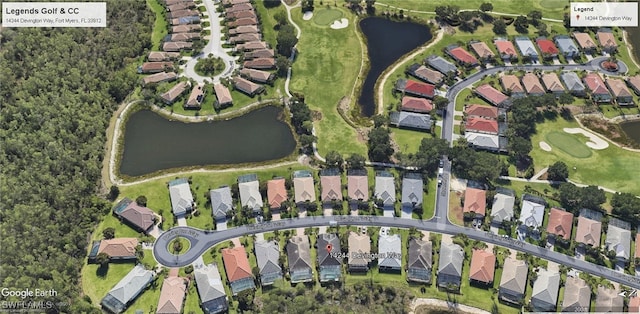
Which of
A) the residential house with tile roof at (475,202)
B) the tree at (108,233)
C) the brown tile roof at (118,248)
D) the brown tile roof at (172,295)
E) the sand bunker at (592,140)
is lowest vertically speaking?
the brown tile roof at (172,295)

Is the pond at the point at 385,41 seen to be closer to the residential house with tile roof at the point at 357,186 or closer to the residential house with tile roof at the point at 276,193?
the residential house with tile roof at the point at 357,186

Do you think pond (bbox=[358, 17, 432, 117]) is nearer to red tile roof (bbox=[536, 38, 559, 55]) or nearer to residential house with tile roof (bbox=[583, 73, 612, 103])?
red tile roof (bbox=[536, 38, 559, 55])

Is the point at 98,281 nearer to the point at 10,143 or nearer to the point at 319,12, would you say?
the point at 10,143

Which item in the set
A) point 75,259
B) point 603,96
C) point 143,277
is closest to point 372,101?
point 603,96

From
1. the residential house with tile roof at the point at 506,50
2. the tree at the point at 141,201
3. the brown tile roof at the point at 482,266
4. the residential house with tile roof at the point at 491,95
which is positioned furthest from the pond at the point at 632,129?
the tree at the point at 141,201

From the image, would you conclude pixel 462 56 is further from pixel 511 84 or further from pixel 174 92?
pixel 174 92

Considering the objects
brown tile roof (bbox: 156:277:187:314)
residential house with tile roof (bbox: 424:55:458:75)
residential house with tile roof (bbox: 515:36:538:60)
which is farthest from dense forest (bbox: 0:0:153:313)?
residential house with tile roof (bbox: 515:36:538:60)

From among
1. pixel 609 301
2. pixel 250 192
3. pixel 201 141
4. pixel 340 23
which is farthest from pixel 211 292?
pixel 340 23
